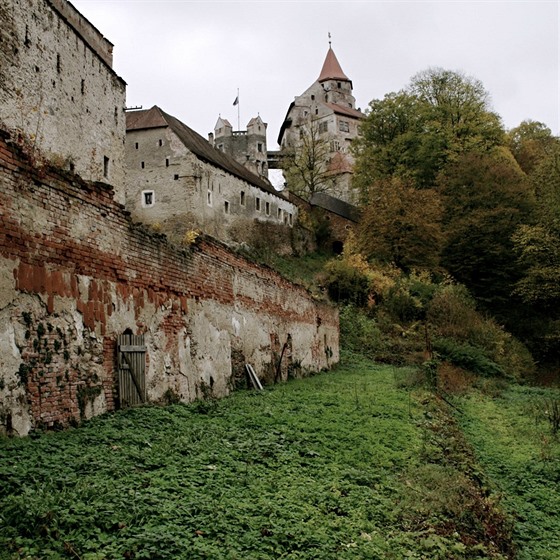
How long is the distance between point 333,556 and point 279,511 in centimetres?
83

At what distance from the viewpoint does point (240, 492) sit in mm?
5895

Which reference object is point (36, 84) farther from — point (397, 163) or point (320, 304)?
point (397, 163)

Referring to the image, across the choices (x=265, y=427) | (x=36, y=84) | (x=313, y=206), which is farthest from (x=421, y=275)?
(x=265, y=427)

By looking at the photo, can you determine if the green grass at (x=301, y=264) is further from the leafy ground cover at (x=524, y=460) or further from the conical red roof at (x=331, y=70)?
the conical red roof at (x=331, y=70)

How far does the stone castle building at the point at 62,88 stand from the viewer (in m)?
19.8

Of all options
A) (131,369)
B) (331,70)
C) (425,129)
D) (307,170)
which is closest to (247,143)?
(307,170)

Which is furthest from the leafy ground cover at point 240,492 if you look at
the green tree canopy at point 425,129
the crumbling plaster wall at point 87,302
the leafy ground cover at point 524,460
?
the green tree canopy at point 425,129

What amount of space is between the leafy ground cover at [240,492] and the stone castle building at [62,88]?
1539 cm

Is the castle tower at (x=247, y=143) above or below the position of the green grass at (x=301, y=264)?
above

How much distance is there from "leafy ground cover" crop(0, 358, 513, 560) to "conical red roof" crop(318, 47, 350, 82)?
92.2m

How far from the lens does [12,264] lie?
6555 mm

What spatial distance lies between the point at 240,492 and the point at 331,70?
3851 inches

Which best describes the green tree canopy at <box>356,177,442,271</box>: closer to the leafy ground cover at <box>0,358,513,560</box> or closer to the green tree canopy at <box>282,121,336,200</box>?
the green tree canopy at <box>282,121,336,200</box>

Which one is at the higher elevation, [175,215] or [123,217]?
[175,215]
